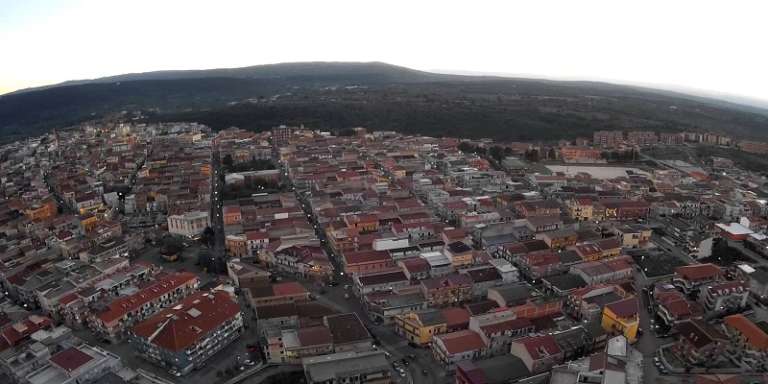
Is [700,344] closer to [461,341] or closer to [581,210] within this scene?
[461,341]

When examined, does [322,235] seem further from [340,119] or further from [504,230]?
[340,119]

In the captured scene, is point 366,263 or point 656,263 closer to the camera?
point 366,263

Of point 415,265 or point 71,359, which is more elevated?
point 415,265

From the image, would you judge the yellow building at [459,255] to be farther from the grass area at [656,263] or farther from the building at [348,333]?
the grass area at [656,263]

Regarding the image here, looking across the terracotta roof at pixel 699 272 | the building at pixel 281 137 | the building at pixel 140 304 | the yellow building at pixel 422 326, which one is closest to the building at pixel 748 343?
the terracotta roof at pixel 699 272

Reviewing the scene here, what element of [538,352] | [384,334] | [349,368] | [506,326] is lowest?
[384,334]

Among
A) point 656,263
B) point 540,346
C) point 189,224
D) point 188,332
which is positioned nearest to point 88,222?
point 189,224

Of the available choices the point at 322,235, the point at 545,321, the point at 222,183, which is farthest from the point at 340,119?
the point at 545,321
